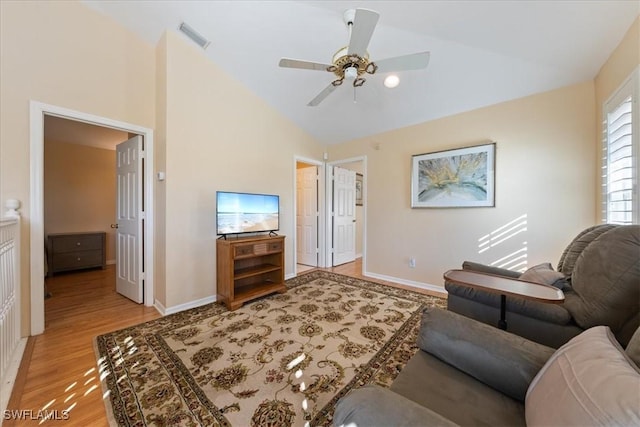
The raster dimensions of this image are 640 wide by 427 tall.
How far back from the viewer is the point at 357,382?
1.62 meters

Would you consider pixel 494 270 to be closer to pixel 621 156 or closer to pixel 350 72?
pixel 621 156

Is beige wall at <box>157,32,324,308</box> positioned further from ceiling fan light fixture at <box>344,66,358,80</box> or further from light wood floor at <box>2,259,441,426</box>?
ceiling fan light fixture at <box>344,66,358,80</box>

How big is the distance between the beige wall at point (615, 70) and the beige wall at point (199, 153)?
3630mm

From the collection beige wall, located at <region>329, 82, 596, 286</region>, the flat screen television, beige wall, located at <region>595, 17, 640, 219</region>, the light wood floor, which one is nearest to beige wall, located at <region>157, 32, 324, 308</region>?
the flat screen television

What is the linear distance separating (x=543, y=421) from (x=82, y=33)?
14.0 ft

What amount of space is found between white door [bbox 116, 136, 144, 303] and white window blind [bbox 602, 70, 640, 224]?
4.56m

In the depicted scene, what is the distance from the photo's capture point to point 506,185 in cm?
297

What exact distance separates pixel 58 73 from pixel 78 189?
11.0 feet

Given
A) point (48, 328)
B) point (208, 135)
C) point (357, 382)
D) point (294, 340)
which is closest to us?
point (357, 382)

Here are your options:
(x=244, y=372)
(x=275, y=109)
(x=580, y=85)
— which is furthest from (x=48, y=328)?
(x=580, y=85)

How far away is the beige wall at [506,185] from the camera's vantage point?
8.52ft

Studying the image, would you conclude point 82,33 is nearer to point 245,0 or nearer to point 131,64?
point 131,64

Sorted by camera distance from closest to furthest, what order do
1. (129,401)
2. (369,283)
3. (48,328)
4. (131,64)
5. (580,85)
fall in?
(129,401) < (48,328) < (580,85) < (131,64) < (369,283)

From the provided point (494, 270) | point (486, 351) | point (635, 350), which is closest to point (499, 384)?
point (486, 351)
